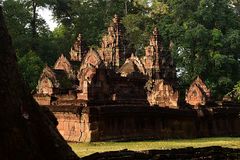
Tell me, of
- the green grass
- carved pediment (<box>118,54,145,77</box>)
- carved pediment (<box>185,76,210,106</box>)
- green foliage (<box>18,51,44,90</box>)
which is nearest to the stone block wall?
the green grass

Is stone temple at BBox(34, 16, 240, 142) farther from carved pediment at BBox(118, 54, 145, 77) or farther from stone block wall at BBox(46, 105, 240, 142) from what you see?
carved pediment at BBox(118, 54, 145, 77)

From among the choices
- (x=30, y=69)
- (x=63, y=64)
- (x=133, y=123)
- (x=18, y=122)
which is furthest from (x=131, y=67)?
(x=18, y=122)

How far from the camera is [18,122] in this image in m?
6.11

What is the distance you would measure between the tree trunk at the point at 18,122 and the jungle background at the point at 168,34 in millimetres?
31589

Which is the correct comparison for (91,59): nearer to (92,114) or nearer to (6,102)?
(92,114)

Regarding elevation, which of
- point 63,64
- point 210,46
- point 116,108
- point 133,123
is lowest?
point 133,123

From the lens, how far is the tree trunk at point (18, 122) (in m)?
5.93

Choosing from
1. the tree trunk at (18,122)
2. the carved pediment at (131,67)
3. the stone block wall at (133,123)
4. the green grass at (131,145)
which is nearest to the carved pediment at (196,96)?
the stone block wall at (133,123)

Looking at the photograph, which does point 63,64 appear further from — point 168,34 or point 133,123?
point 133,123

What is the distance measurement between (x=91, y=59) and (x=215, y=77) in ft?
44.2

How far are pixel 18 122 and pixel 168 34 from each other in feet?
142

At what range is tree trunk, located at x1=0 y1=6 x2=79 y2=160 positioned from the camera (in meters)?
5.93

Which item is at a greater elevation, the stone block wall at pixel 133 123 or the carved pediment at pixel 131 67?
the carved pediment at pixel 131 67

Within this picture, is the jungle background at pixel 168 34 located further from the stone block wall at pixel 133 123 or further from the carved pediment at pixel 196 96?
the stone block wall at pixel 133 123
